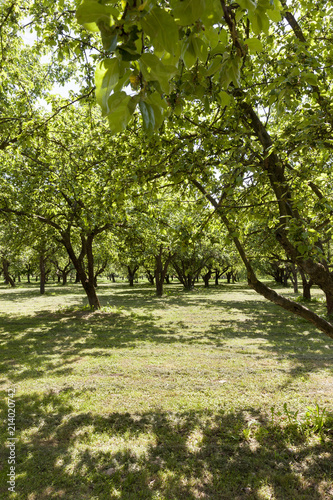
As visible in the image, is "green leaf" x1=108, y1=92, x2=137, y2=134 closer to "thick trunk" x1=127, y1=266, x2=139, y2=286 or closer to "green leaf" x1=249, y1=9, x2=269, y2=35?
"green leaf" x1=249, y1=9, x2=269, y2=35

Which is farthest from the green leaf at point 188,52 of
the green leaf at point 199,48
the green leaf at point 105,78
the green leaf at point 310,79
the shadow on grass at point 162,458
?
the shadow on grass at point 162,458

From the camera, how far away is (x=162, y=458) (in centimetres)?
394

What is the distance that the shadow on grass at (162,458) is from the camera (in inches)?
133

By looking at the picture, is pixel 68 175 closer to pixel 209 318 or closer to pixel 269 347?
pixel 269 347

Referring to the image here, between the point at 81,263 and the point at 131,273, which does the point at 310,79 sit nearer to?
the point at 81,263

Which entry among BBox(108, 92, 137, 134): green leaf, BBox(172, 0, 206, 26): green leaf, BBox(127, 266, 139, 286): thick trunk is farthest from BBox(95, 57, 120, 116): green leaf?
BBox(127, 266, 139, 286): thick trunk

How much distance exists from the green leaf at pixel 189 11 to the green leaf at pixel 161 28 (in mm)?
57

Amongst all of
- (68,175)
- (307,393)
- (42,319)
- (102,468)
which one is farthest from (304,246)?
(42,319)

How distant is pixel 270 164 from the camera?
14.5 feet

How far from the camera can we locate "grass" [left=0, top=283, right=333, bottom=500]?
138 inches

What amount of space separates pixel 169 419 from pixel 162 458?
0.94 m

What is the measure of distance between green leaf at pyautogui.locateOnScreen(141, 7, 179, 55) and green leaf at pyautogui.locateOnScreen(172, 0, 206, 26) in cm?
6

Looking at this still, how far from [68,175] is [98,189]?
8.29ft

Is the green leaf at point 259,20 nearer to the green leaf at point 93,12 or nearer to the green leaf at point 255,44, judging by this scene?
the green leaf at point 255,44
